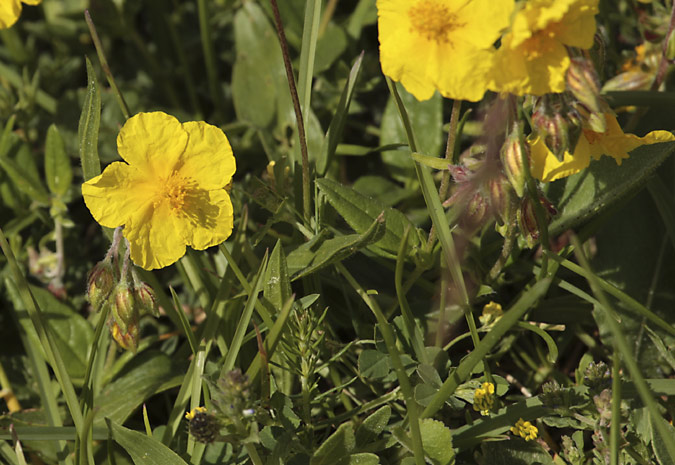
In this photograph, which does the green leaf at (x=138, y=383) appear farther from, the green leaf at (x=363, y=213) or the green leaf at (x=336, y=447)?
the green leaf at (x=363, y=213)

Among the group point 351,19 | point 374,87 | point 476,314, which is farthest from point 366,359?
point 351,19

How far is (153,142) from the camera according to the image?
7.02 ft

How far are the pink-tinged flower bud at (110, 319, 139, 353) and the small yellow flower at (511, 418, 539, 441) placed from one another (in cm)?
121

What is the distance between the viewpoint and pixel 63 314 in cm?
265

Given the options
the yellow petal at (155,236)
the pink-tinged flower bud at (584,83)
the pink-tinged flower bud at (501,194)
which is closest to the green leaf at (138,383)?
the yellow petal at (155,236)

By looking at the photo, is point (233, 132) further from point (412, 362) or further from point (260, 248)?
point (412, 362)

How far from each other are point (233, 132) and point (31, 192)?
0.86 meters

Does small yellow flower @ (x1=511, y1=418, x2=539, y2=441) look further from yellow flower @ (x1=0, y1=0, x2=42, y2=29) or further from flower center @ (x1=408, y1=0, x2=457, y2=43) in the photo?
yellow flower @ (x1=0, y1=0, x2=42, y2=29)

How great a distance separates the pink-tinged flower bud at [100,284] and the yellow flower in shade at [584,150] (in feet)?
4.35

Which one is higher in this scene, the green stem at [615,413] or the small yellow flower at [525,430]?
the green stem at [615,413]

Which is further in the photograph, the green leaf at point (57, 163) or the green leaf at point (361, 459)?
the green leaf at point (57, 163)

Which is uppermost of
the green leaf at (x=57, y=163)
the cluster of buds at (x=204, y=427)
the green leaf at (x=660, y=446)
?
the green leaf at (x=57, y=163)

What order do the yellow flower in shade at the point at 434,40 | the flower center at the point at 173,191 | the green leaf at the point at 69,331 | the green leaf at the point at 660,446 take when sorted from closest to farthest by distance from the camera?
the yellow flower in shade at the point at 434,40 → the green leaf at the point at 660,446 → the flower center at the point at 173,191 → the green leaf at the point at 69,331

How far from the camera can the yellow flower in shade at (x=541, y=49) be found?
1.68m
